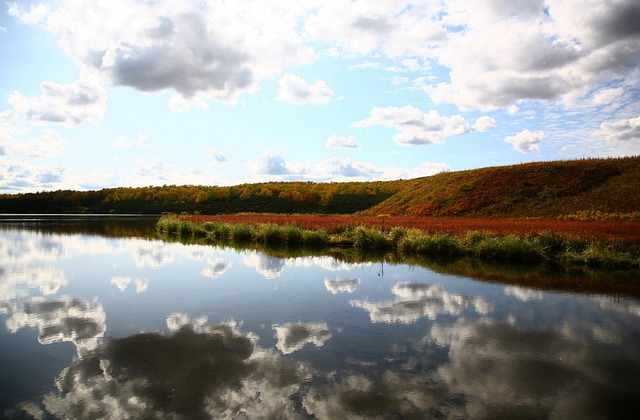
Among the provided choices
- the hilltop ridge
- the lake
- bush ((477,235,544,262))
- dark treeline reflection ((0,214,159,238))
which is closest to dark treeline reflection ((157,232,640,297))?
the lake

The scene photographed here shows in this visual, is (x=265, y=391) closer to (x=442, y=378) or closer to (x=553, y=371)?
(x=442, y=378)

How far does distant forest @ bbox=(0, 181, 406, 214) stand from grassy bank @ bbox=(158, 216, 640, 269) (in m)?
74.1

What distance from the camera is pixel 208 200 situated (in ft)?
427

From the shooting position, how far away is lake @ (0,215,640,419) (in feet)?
19.6

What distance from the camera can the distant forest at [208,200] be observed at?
4503 inches

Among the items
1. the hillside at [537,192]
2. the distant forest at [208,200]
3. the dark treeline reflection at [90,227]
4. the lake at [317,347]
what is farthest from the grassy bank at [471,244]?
the distant forest at [208,200]

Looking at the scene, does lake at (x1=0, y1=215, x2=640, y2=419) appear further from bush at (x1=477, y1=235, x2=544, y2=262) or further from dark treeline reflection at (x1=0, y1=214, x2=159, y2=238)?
dark treeline reflection at (x1=0, y1=214, x2=159, y2=238)

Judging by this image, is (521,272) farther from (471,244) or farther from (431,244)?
(431,244)

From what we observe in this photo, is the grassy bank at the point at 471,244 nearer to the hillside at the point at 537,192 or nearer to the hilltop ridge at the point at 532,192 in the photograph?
the hilltop ridge at the point at 532,192

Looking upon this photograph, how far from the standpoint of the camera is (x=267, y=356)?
7773mm

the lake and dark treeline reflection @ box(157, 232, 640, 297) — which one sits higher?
the lake

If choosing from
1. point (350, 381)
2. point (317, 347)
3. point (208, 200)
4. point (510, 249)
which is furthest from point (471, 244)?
point (208, 200)

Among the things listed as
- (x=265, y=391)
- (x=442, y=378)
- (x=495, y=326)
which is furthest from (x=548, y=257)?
(x=265, y=391)

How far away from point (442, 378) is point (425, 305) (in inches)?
200
